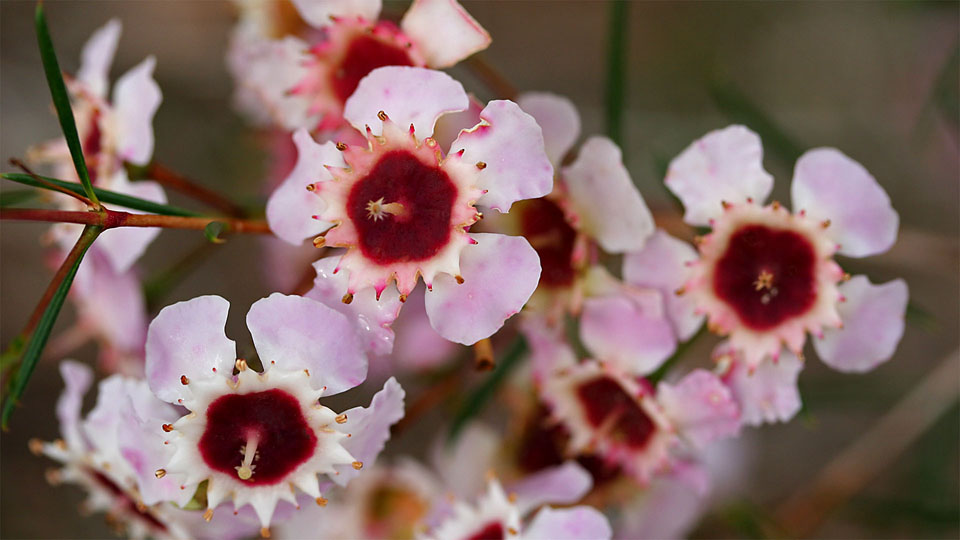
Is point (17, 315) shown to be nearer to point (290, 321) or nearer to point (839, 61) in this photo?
point (290, 321)

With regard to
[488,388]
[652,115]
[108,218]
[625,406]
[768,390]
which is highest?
[108,218]

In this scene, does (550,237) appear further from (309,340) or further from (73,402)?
(73,402)

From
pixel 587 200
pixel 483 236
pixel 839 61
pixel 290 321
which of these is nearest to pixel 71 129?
pixel 290 321

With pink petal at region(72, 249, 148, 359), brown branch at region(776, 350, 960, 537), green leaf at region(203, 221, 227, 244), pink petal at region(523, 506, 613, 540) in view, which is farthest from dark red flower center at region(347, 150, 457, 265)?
brown branch at region(776, 350, 960, 537)

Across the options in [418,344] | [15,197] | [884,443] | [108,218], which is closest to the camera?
[108,218]

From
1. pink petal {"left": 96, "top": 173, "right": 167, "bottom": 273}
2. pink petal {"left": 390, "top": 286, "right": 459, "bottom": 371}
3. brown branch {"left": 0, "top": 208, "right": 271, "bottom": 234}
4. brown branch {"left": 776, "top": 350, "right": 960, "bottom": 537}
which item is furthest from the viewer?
brown branch {"left": 776, "top": 350, "right": 960, "bottom": 537}

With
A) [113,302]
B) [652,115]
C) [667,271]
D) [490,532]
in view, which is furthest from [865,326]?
[652,115]

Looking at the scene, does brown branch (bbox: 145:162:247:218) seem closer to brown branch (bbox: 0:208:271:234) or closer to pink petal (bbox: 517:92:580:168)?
brown branch (bbox: 0:208:271:234)

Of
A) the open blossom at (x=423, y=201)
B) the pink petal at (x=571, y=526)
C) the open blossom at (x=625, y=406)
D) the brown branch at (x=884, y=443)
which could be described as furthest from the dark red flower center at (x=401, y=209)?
the brown branch at (x=884, y=443)
